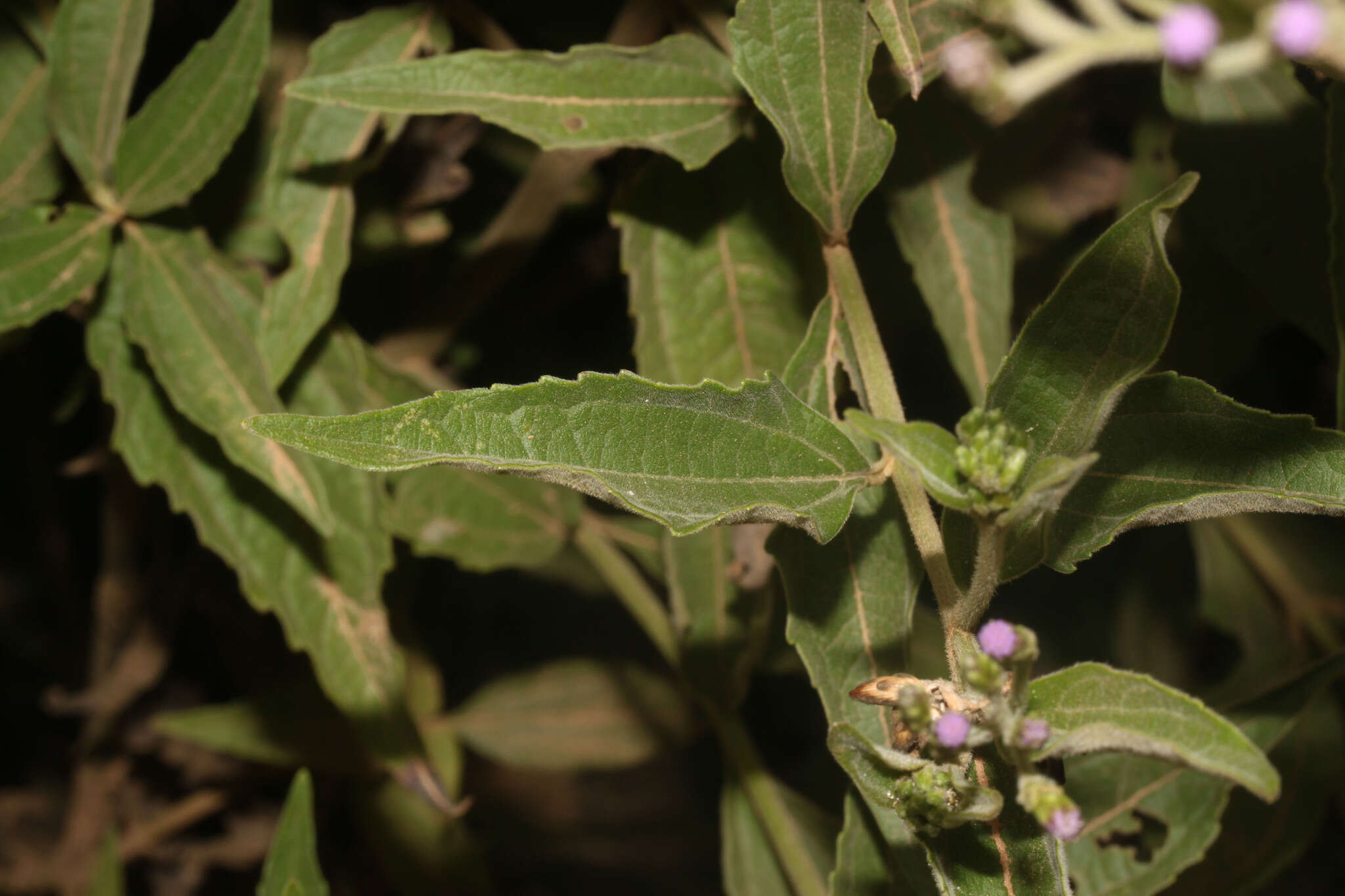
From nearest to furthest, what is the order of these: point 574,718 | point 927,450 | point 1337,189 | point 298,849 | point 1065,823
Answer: point 1065,823 < point 927,450 < point 1337,189 < point 298,849 < point 574,718

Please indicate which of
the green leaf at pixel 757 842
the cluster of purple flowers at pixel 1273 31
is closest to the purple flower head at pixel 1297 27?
the cluster of purple flowers at pixel 1273 31

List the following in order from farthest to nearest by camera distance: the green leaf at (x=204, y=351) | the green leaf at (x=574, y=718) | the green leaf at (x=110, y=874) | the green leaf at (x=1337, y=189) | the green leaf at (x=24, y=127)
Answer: the green leaf at (x=574, y=718), the green leaf at (x=110, y=874), the green leaf at (x=24, y=127), the green leaf at (x=204, y=351), the green leaf at (x=1337, y=189)

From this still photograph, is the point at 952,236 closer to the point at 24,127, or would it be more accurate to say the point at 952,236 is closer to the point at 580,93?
the point at 580,93

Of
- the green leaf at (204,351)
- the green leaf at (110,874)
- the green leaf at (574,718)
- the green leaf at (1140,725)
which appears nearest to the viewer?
the green leaf at (1140,725)

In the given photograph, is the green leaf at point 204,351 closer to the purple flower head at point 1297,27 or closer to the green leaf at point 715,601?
the green leaf at point 715,601

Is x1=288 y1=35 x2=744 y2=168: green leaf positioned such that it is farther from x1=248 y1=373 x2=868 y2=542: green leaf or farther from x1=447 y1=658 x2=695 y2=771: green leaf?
x1=447 y1=658 x2=695 y2=771: green leaf

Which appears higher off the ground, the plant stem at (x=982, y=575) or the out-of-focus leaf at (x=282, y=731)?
the plant stem at (x=982, y=575)

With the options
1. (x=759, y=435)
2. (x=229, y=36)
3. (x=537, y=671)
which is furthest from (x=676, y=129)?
(x=537, y=671)

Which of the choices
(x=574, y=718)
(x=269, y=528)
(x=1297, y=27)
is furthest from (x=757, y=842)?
(x=1297, y=27)
